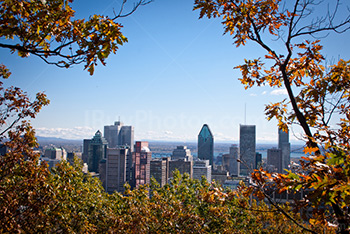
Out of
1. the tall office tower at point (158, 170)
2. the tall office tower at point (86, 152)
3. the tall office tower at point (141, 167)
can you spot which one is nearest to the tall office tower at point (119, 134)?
the tall office tower at point (86, 152)

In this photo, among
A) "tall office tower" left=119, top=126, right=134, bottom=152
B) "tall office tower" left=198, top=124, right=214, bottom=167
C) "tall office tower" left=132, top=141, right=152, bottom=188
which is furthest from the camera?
"tall office tower" left=119, top=126, right=134, bottom=152

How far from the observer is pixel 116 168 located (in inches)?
3932

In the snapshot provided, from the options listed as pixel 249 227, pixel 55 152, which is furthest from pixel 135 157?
pixel 249 227

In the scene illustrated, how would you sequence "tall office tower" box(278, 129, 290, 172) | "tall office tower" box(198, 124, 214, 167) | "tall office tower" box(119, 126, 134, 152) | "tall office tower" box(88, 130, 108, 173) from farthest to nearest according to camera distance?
1. "tall office tower" box(119, 126, 134, 152)
2. "tall office tower" box(198, 124, 214, 167)
3. "tall office tower" box(278, 129, 290, 172)
4. "tall office tower" box(88, 130, 108, 173)

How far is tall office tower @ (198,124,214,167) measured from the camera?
160250mm

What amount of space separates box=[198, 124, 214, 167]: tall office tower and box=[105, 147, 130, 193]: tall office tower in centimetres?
6692

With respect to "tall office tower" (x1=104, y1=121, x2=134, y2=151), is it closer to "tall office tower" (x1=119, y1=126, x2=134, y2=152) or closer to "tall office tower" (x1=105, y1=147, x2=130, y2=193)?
"tall office tower" (x1=119, y1=126, x2=134, y2=152)

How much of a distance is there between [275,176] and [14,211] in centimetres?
324

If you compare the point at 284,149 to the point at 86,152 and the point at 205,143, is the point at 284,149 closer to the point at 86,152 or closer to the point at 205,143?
the point at 205,143

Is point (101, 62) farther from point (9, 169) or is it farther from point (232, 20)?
point (9, 169)

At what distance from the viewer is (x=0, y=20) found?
245 cm

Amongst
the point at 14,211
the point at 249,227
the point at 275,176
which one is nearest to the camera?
the point at 275,176

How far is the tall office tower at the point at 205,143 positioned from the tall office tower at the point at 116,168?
6692 cm

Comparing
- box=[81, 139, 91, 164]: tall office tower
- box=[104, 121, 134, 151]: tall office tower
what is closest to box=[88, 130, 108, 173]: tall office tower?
box=[81, 139, 91, 164]: tall office tower
